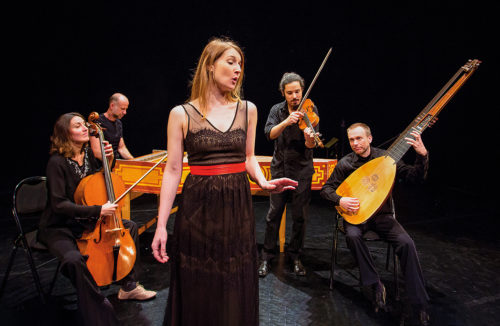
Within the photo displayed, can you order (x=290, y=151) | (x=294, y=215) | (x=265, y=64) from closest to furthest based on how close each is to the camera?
1. (x=290, y=151)
2. (x=294, y=215)
3. (x=265, y=64)

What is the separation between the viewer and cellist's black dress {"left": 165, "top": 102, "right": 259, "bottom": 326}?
4.58ft

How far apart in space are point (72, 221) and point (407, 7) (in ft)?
19.8

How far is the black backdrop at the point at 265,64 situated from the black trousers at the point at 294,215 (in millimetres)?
3466

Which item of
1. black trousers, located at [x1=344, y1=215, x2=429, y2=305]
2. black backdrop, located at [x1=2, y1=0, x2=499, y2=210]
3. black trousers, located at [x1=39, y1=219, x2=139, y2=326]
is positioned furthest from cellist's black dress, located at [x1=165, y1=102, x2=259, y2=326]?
black backdrop, located at [x1=2, y1=0, x2=499, y2=210]

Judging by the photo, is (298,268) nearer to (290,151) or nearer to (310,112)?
(290,151)

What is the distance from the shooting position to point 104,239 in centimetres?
214

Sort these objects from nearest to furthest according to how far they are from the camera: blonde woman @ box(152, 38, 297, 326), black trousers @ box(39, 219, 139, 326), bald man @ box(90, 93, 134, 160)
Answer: blonde woman @ box(152, 38, 297, 326)
black trousers @ box(39, 219, 139, 326)
bald man @ box(90, 93, 134, 160)

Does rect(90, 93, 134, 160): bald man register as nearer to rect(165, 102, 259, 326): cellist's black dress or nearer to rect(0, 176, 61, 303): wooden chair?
rect(0, 176, 61, 303): wooden chair

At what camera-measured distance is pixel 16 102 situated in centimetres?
596

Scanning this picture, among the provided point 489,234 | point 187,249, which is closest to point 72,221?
point 187,249

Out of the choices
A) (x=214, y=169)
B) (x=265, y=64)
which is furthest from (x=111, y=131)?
(x=265, y=64)

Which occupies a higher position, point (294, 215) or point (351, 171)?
point (351, 171)

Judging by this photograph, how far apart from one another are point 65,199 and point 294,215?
69.4 inches

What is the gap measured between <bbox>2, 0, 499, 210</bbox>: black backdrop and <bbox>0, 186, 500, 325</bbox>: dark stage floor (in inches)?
79.2
